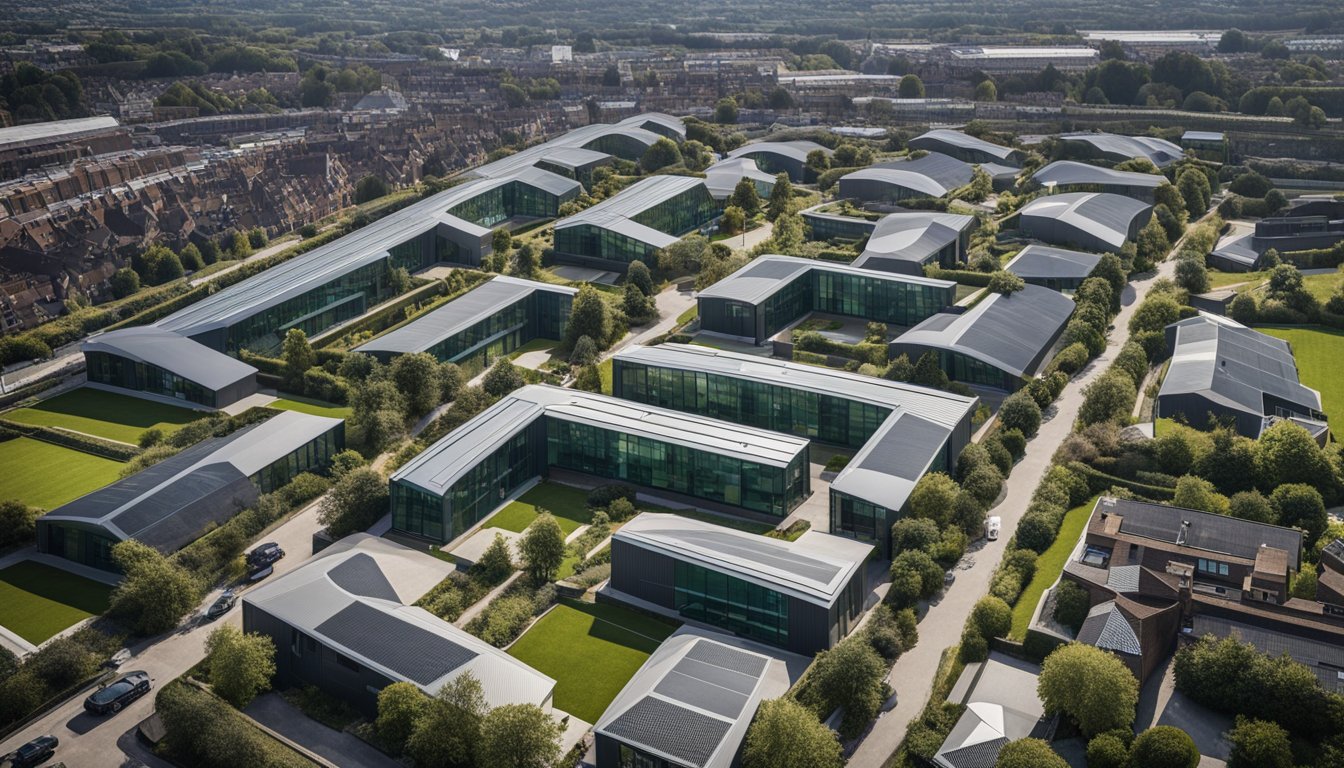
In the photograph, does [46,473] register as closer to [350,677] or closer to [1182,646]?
[350,677]

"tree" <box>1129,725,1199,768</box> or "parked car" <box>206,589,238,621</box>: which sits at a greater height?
"tree" <box>1129,725,1199,768</box>

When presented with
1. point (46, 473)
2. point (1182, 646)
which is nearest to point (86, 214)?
point (46, 473)

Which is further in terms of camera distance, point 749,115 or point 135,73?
point 135,73

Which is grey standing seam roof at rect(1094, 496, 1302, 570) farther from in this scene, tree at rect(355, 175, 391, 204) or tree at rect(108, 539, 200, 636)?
tree at rect(355, 175, 391, 204)

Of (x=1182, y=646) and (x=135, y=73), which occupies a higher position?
(x=135, y=73)

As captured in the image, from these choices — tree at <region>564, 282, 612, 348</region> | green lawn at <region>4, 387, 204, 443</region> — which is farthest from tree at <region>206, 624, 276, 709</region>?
tree at <region>564, 282, 612, 348</region>

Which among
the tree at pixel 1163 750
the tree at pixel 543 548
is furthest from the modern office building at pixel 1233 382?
the tree at pixel 543 548

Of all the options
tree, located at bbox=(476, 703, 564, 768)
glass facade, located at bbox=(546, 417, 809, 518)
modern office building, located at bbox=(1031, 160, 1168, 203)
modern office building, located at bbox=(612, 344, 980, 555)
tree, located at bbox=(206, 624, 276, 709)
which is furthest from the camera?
modern office building, located at bbox=(1031, 160, 1168, 203)

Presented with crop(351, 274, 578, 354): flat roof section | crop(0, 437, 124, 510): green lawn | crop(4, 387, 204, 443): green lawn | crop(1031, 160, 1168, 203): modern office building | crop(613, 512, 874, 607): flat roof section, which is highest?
crop(1031, 160, 1168, 203): modern office building
